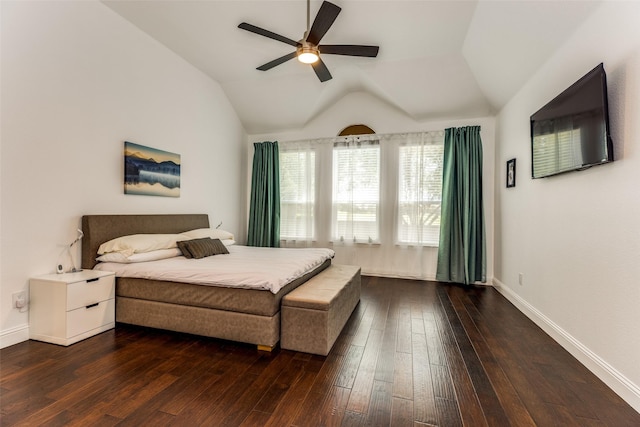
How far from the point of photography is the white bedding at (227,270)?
232 cm

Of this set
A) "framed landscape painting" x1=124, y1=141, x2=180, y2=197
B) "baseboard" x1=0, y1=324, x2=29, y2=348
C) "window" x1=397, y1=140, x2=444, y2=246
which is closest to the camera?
"baseboard" x1=0, y1=324, x2=29, y2=348

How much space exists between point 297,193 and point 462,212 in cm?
273

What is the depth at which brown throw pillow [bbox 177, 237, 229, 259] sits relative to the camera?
3160mm

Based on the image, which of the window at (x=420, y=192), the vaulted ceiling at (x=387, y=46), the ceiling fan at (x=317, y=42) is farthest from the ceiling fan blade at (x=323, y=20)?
the window at (x=420, y=192)

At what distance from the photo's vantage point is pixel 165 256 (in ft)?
10.0

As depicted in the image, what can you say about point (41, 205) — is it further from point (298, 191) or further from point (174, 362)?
point (298, 191)

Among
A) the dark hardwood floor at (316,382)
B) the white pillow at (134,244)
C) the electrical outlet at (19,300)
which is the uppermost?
the white pillow at (134,244)

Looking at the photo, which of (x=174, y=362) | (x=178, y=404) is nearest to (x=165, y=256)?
(x=174, y=362)

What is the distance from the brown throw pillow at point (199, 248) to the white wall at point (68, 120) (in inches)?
31.3

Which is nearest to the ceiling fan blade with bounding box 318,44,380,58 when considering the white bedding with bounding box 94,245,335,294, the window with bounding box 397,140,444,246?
the white bedding with bounding box 94,245,335,294

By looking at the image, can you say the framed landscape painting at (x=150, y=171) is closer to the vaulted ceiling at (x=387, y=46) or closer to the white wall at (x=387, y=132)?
the vaulted ceiling at (x=387, y=46)

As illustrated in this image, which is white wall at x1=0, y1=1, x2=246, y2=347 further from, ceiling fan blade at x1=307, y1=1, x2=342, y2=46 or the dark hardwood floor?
ceiling fan blade at x1=307, y1=1, x2=342, y2=46

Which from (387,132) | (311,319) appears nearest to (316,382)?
(311,319)

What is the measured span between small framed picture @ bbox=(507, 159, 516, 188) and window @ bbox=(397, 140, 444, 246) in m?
0.97
